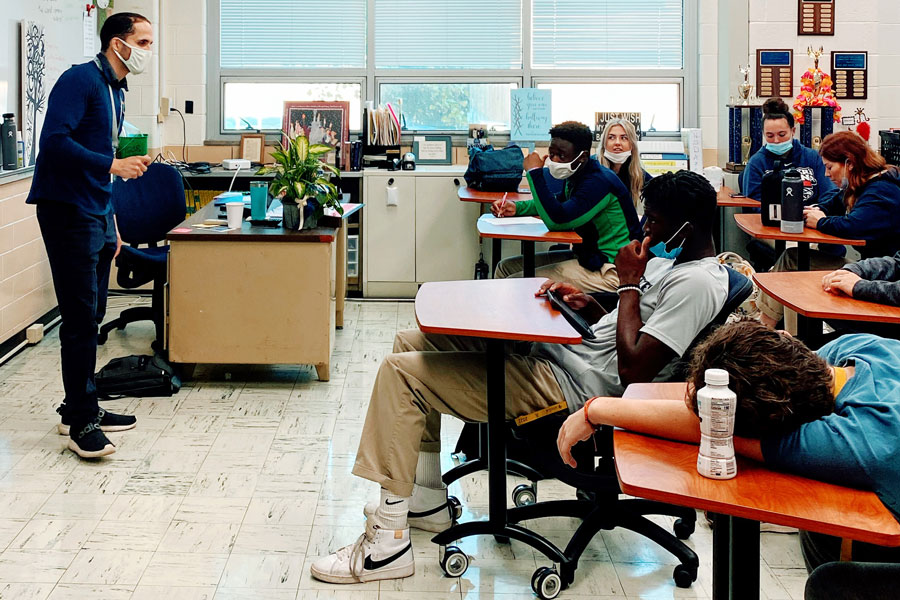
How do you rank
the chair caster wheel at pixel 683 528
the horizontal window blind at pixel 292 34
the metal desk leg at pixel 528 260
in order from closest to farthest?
the chair caster wheel at pixel 683 528, the metal desk leg at pixel 528 260, the horizontal window blind at pixel 292 34

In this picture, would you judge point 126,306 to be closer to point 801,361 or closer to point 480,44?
point 480,44

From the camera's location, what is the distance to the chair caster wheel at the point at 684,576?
2.76 meters

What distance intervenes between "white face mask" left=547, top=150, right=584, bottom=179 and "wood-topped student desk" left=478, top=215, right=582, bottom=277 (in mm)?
268

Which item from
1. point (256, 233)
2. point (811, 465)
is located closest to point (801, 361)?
point (811, 465)

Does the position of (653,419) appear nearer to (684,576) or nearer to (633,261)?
(633,261)

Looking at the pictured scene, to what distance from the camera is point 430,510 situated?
3.10 m

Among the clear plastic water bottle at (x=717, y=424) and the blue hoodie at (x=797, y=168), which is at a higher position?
the blue hoodie at (x=797, y=168)

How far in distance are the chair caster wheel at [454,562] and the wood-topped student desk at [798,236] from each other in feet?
7.47

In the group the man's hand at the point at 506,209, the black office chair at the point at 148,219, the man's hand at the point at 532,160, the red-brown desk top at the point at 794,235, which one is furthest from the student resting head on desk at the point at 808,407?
the man's hand at the point at 532,160

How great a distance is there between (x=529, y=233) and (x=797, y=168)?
1.68m

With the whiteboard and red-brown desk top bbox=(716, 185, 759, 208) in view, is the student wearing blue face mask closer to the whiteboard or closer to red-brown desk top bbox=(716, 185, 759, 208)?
red-brown desk top bbox=(716, 185, 759, 208)

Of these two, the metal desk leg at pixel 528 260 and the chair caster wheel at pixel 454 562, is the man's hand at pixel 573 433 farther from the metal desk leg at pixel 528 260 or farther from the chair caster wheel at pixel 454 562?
the metal desk leg at pixel 528 260

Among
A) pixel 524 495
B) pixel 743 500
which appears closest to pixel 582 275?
pixel 524 495

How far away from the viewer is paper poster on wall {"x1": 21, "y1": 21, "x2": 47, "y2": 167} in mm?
5129
